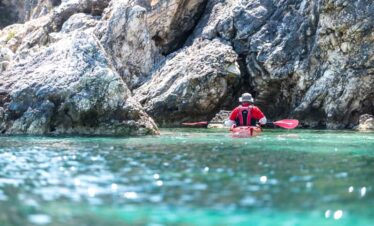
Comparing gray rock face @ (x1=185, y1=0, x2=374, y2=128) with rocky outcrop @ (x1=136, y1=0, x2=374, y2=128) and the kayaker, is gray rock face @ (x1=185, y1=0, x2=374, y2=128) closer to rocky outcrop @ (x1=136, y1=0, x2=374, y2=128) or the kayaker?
rocky outcrop @ (x1=136, y1=0, x2=374, y2=128)

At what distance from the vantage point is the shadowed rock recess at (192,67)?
21875 mm

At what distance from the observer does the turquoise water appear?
663cm

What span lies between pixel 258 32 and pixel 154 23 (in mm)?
7611

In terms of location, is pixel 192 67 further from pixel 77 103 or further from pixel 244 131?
pixel 244 131

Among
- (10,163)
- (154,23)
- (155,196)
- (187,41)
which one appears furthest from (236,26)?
(155,196)

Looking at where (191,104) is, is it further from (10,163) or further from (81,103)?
(10,163)

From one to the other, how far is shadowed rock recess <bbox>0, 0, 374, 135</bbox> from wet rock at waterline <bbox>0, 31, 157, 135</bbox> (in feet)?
0.13

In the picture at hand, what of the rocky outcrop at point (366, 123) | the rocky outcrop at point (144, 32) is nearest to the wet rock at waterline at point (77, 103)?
the rocky outcrop at point (366, 123)

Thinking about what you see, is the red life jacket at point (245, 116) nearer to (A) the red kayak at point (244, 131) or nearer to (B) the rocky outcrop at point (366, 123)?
(A) the red kayak at point (244, 131)

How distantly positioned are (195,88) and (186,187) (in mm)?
21665

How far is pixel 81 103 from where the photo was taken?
21.6 meters

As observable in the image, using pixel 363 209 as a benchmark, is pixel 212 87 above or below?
above

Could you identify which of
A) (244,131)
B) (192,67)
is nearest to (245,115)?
(244,131)

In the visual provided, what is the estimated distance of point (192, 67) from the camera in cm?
3066
